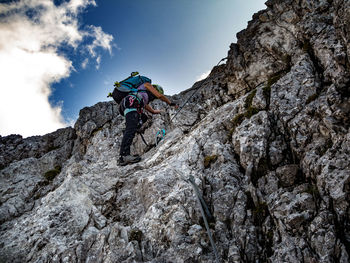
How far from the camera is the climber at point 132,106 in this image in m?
14.8

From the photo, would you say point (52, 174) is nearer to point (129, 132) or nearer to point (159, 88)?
point (129, 132)

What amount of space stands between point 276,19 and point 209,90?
6.22 m

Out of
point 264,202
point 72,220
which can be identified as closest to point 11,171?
point 72,220

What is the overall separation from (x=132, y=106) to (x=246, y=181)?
29.4 feet

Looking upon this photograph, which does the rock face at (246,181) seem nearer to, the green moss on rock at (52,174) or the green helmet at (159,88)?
the green moss on rock at (52,174)

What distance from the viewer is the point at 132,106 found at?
15.0m

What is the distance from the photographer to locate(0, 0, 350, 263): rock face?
21.9 ft

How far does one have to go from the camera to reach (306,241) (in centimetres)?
600

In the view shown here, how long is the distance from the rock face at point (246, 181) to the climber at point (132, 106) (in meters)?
1.25

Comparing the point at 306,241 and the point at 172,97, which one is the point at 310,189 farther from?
the point at 172,97

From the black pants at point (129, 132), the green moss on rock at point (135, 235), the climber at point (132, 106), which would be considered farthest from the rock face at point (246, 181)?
the black pants at point (129, 132)

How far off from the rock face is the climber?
1251 mm

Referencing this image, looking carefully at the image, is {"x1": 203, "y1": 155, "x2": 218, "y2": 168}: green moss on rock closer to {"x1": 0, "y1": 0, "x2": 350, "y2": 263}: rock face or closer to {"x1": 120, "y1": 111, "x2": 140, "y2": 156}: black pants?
{"x1": 0, "y1": 0, "x2": 350, "y2": 263}: rock face

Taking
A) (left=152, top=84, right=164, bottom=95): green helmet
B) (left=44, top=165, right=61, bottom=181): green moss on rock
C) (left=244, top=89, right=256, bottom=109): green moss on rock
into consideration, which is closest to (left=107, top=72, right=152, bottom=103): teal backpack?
(left=152, top=84, right=164, bottom=95): green helmet
